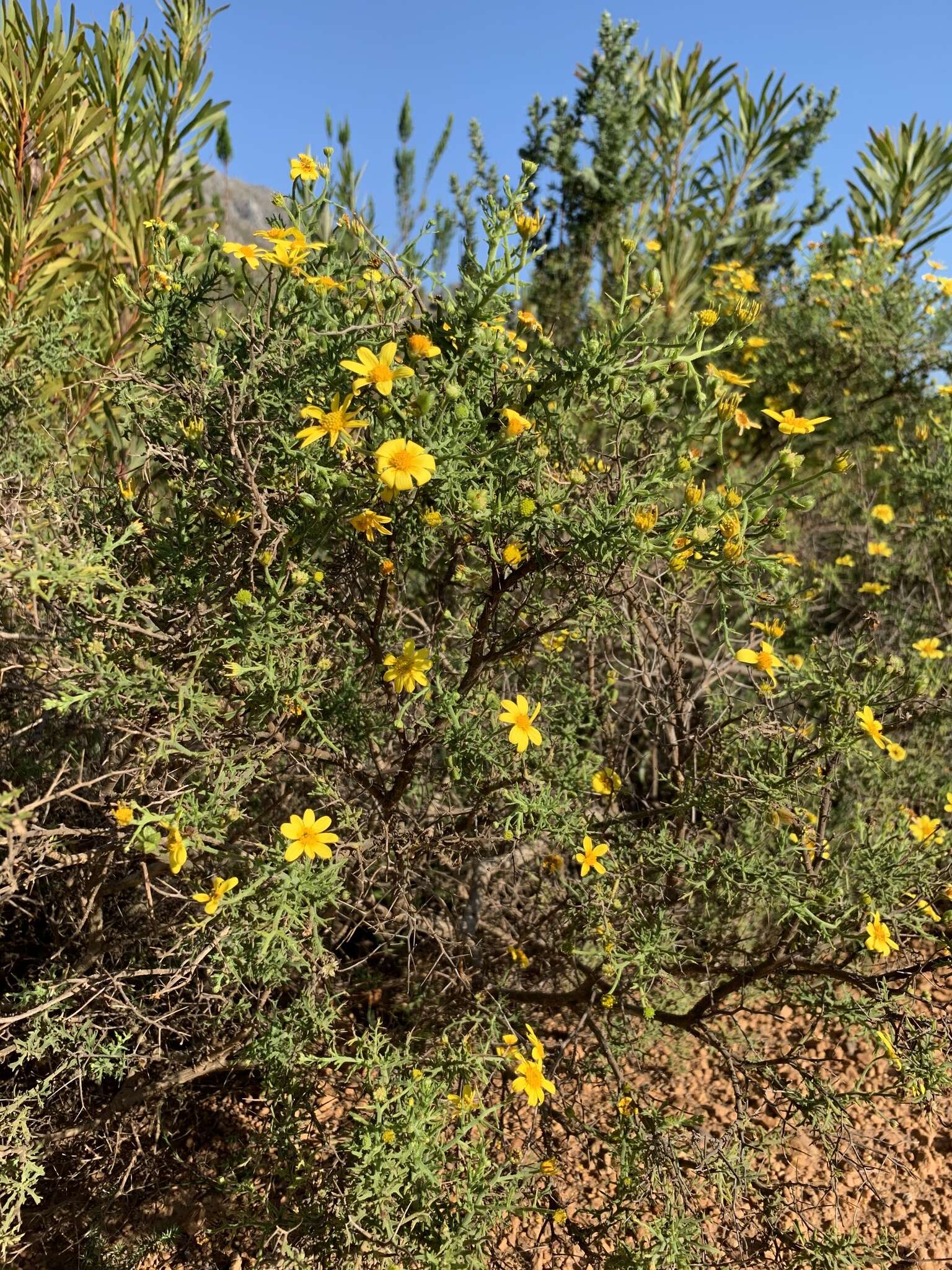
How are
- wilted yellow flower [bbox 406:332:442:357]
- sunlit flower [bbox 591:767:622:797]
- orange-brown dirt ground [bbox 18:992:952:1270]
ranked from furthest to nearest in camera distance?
sunlit flower [bbox 591:767:622:797], orange-brown dirt ground [bbox 18:992:952:1270], wilted yellow flower [bbox 406:332:442:357]

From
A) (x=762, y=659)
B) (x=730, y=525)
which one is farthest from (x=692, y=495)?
(x=762, y=659)

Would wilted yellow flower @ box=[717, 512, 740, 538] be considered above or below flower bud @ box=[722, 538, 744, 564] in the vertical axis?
above

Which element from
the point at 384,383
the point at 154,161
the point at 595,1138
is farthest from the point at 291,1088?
the point at 154,161

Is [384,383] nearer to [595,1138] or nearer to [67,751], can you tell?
[67,751]

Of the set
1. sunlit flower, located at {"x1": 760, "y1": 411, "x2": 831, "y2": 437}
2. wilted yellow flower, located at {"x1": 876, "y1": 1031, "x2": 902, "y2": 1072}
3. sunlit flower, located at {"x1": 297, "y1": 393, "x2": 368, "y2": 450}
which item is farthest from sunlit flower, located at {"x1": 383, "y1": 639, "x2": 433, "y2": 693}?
wilted yellow flower, located at {"x1": 876, "y1": 1031, "x2": 902, "y2": 1072}

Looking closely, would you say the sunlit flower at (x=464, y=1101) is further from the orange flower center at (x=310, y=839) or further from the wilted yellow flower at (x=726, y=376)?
the wilted yellow flower at (x=726, y=376)

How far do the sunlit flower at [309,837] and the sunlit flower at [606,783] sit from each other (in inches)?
29.3

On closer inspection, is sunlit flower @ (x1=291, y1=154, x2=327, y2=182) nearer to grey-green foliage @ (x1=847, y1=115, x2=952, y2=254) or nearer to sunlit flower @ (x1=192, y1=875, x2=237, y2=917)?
sunlit flower @ (x1=192, y1=875, x2=237, y2=917)

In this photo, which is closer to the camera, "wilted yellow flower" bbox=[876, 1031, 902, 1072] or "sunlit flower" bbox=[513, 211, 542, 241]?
"sunlit flower" bbox=[513, 211, 542, 241]

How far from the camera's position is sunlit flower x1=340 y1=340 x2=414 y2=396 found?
48.8 inches

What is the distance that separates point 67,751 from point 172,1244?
3.94 feet

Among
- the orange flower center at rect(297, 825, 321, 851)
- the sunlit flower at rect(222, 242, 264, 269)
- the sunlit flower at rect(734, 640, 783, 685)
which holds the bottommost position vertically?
the orange flower center at rect(297, 825, 321, 851)

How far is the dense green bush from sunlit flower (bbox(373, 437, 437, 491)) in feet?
0.04

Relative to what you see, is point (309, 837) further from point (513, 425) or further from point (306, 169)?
point (306, 169)
